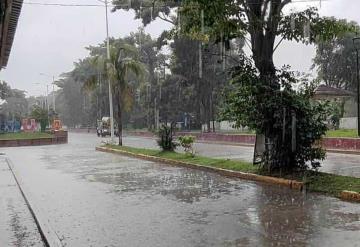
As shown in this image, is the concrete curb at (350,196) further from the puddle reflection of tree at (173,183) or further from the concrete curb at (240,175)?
the puddle reflection of tree at (173,183)

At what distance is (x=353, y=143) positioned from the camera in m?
23.2

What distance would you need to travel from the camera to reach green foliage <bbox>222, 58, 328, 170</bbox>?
1381 cm

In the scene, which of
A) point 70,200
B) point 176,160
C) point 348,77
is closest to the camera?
point 70,200

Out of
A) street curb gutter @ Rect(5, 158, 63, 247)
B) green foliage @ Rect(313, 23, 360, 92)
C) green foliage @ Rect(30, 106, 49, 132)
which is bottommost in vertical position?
street curb gutter @ Rect(5, 158, 63, 247)

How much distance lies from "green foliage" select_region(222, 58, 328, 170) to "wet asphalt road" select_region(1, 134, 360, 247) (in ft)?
4.12

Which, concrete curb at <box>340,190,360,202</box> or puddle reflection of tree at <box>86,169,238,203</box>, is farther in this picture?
puddle reflection of tree at <box>86,169,238,203</box>

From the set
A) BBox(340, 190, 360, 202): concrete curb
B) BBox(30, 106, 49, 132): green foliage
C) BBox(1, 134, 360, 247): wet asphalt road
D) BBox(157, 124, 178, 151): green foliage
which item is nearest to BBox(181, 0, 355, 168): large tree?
BBox(1, 134, 360, 247): wet asphalt road

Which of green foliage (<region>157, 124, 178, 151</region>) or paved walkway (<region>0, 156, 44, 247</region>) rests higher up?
green foliage (<region>157, 124, 178, 151</region>)

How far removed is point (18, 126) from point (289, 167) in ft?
225

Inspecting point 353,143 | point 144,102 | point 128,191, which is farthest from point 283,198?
point 144,102

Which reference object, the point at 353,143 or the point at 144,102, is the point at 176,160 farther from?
the point at 144,102

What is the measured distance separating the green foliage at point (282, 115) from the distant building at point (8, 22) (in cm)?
612

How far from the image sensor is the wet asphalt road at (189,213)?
784 cm

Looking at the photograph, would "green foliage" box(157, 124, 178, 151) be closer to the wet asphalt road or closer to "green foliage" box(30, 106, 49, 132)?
the wet asphalt road
